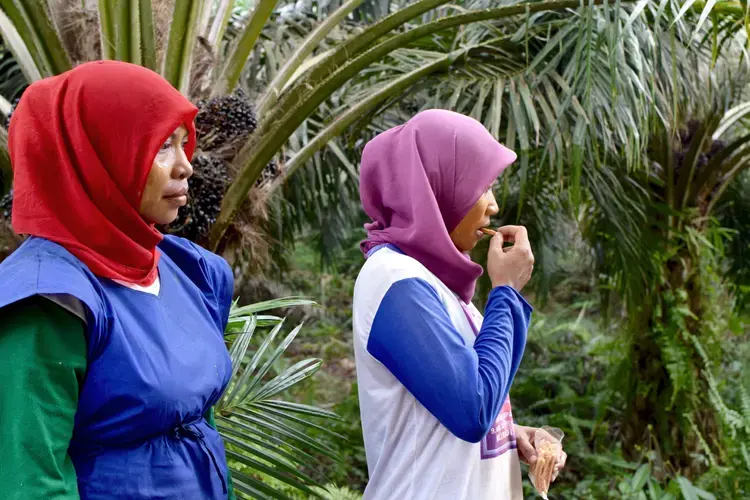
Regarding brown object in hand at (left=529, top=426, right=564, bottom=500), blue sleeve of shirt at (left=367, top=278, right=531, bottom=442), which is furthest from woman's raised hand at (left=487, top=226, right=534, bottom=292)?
brown object in hand at (left=529, top=426, right=564, bottom=500)

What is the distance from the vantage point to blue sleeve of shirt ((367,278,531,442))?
4.26 feet

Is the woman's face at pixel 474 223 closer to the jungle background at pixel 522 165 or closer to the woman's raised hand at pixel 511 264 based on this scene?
the woman's raised hand at pixel 511 264

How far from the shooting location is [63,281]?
113 centimetres

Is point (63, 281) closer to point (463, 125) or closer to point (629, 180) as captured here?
point (463, 125)

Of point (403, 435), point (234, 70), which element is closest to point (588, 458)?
point (234, 70)

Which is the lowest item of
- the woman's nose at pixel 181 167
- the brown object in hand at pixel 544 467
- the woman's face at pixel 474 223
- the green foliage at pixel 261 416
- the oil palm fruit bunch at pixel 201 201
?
the green foliage at pixel 261 416

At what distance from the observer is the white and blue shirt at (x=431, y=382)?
51.5 inches

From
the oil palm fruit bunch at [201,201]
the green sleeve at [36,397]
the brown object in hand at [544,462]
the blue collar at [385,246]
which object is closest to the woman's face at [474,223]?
the blue collar at [385,246]

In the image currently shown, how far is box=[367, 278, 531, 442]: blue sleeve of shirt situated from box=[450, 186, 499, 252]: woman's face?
16 cm

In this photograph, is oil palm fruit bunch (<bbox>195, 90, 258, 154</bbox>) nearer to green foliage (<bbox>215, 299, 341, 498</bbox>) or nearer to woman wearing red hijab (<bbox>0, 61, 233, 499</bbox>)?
green foliage (<bbox>215, 299, 341, 498</bbox>)

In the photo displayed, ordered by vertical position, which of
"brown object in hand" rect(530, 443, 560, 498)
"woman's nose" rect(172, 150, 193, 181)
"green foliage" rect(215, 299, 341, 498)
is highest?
"woman's nose" rect(172, 150, 193, 181)

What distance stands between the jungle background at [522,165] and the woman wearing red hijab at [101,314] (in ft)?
2.58

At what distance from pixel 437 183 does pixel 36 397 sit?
0.75 m

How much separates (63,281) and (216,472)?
1.42 feet
